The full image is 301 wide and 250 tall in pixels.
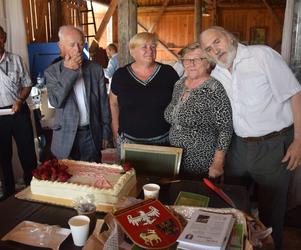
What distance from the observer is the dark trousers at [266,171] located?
1.92 meters

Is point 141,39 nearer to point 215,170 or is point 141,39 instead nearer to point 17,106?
point 215,170

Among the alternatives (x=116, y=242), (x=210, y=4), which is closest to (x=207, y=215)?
(x=116, y=242)

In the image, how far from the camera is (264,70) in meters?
1.79

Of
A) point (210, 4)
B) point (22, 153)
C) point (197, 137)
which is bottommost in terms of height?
point (22, 153)

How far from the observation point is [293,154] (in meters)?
1.88

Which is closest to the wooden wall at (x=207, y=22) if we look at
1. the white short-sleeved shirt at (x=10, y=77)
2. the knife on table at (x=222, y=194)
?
the white short-sleeved shirt at (x=10, y=77)

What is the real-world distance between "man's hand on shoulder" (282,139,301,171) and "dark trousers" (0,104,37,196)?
219 centimetres

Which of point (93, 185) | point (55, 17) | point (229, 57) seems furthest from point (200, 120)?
point (55, 17)

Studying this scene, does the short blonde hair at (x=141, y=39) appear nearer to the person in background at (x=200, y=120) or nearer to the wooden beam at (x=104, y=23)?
the person in background at (x=200, y=120)

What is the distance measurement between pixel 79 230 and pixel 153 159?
0.90 metres

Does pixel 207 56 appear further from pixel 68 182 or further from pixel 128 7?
pixel 128 7

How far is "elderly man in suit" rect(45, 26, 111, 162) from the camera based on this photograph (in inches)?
83.6

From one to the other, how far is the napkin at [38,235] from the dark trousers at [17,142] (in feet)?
5.93

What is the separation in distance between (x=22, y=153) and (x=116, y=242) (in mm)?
2262
